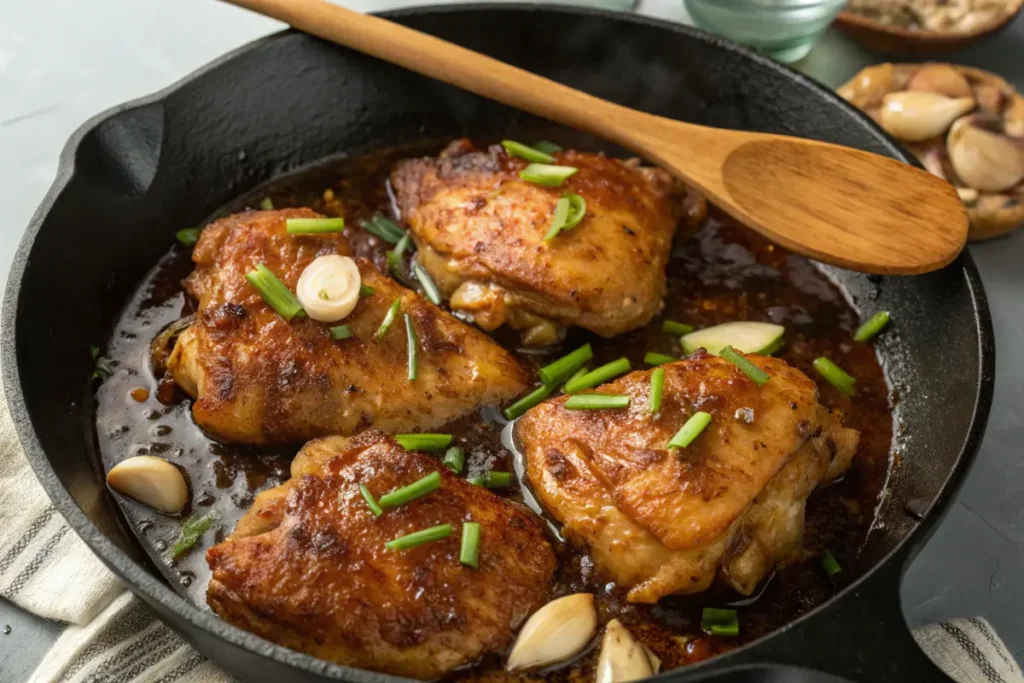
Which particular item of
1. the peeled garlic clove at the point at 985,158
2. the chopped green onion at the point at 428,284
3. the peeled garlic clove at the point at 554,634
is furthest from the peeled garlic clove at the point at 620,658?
the peeled garlic clove at the point at 985,158

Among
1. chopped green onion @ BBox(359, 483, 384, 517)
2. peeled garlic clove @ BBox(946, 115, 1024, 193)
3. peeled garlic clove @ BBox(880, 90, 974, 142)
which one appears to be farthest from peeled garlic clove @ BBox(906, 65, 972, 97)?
chopped green onion @ BBox(359, 483, 384, 517)

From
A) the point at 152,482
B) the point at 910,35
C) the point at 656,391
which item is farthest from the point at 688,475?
the point at 910,35

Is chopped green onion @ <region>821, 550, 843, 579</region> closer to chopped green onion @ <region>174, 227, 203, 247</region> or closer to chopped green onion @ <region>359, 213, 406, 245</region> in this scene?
chopped green onion @ <region>359, 213, 406, 245</region>

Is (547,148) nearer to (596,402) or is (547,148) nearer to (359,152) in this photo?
(359,152)

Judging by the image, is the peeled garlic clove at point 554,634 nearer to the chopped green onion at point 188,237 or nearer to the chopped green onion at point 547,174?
the chopped green onion at point 547,174

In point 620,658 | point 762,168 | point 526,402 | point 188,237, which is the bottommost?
point 620,658

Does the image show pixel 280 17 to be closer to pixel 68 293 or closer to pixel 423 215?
pixel 423 215

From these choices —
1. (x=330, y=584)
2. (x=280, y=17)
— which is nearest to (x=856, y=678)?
(x=330, y=584)
